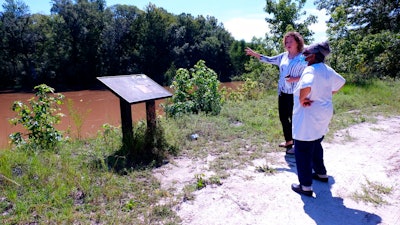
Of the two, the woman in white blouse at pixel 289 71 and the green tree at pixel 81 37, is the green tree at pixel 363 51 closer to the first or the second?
the woman in white blouse at pixel 289 71

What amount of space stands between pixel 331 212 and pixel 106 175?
7.40 feet

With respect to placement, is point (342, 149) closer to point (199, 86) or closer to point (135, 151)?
point (135, 151)

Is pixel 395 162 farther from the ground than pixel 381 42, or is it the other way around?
pixel 381 42

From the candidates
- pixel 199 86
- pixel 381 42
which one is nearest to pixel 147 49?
pixel 381 42

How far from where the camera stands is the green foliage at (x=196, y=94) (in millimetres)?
6945

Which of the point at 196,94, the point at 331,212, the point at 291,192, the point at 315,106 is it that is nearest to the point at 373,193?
the point at 331,212

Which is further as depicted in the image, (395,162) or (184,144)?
(184,144)

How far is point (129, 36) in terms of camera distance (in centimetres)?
4303

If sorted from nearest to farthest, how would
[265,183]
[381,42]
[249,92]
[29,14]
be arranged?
[265,183], [249,92], [381,42], [29,14]

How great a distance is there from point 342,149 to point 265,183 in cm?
172

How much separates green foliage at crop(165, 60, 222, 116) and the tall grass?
93 cm

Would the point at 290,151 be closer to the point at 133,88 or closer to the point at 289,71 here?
the point at 289,71

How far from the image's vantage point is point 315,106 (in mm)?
2787

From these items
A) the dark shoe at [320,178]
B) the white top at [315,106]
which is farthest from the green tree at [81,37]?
the white top at [315,106]
